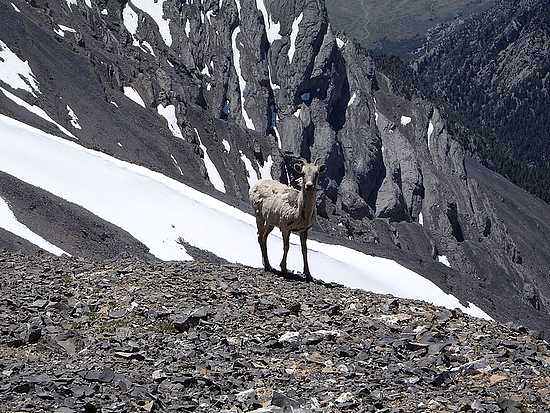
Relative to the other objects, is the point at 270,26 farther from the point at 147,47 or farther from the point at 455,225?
the point at 455,225

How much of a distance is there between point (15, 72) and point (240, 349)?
78.7 metres

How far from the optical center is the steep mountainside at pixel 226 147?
52.2 m

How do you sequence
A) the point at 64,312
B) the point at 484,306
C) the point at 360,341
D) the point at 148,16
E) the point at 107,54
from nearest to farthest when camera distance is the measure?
the point at 360,341, the point at 64,312, the point at 484,306, the point at 107,54, the point at 148,16

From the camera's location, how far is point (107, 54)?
374 ft

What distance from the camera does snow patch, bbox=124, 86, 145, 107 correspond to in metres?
111

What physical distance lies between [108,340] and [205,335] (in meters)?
1.87

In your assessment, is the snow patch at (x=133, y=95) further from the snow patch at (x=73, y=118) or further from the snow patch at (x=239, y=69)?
the snow patch at (x=239, y=69)

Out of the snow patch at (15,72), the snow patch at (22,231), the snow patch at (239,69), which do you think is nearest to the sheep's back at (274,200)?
the snow patch at (22,231)

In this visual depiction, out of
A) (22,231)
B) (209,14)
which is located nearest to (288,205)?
(22,231)

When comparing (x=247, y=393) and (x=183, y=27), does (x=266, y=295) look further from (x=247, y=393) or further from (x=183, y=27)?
(x=183, y=27)

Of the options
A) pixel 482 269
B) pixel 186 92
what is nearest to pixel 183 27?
pixel 186 92

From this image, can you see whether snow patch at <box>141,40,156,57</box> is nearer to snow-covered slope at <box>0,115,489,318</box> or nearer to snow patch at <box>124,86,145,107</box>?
snow patch at <box>124,86,145,107</box>

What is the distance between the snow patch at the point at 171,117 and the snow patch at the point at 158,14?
32138mm

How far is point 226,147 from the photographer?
120125 mm
